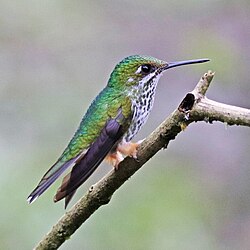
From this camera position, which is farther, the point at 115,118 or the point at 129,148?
the point at 115,118

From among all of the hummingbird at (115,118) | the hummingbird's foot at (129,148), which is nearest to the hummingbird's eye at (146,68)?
the hummingbird at (115,118)

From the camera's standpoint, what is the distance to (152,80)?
2.15m

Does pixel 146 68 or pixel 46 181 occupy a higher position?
pixel 146 68

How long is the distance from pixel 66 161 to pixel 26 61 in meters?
2.89

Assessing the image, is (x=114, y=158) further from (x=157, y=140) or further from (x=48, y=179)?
(x=157, y=140)

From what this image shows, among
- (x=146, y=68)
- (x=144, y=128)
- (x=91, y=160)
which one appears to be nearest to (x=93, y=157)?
(x=91, y=160)

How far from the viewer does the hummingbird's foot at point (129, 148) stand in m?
1.76

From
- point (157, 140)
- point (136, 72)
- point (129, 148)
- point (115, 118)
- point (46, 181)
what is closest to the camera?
point (157, 140)

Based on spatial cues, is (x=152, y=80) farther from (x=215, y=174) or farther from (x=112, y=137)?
(x=215, y=174)

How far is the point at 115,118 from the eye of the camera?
2.08 m

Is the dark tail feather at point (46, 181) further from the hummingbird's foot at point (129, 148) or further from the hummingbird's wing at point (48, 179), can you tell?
the hummingbird's foot at point (129, 148)

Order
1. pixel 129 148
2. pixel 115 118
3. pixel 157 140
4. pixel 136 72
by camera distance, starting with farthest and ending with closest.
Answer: pixel 136 72 < pixel 115 118 < pixel 129 148 < pixel 157 140

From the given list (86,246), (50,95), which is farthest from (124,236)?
(50,95)

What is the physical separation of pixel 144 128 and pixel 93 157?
2.35 m
